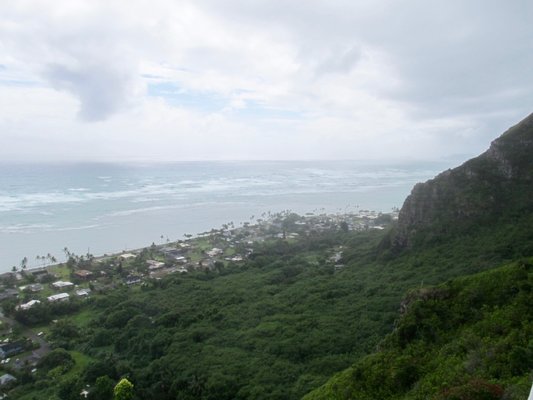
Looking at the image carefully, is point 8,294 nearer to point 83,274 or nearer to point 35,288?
point 35,288

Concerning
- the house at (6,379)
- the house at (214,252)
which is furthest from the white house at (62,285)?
the house at (6,379)

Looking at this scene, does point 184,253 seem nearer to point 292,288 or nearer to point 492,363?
point 292,288

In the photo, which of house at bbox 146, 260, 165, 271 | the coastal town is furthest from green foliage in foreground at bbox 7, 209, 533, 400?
house at bbox 146, 260, 165, 271

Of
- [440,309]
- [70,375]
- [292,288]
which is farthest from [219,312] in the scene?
[440,309]

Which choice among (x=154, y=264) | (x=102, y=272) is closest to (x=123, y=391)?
(x=102, y=272)

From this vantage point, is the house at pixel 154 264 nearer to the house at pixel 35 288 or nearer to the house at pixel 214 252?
the house at pixel 214 252

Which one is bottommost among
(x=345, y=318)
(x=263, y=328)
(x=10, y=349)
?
(x=10, y=349)

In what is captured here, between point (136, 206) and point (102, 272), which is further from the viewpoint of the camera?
point (136, 206)
